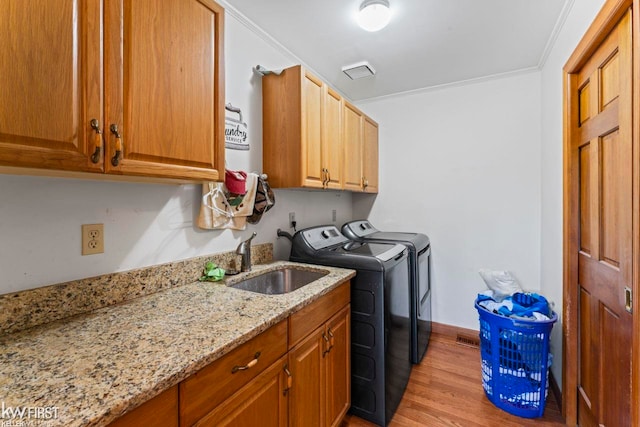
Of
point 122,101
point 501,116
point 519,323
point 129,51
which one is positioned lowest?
point 519,323

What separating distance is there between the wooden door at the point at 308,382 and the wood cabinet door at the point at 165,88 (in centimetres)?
85

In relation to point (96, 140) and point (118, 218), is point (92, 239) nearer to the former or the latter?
point (118, 218)

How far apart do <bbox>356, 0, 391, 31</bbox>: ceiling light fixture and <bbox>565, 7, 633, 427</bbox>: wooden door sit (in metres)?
1.05

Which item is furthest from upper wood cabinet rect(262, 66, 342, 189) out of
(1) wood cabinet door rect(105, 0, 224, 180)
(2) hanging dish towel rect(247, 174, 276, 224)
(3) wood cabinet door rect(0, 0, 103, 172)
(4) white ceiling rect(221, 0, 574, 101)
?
(3) wood cabinet door rect(0, 0, 103, 172)

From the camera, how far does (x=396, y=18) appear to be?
1796mm

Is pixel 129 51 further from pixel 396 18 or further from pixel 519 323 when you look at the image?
pixel 519 323

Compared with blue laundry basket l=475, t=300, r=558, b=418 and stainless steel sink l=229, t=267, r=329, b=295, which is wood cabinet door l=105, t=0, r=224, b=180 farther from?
blue laundry basket l=475, t=300, r=558, b=418

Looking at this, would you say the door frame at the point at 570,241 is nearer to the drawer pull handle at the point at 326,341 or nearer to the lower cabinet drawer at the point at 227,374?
the drawer pull handle at the point at 326,341

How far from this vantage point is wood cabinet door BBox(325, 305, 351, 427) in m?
1.49

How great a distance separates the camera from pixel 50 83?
0.76m

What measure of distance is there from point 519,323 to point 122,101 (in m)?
2.29

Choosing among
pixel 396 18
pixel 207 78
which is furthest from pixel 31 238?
pixel 396 18

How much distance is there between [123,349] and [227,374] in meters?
0.30

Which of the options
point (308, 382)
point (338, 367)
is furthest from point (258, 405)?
point (338, 367)
